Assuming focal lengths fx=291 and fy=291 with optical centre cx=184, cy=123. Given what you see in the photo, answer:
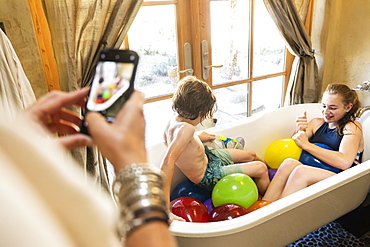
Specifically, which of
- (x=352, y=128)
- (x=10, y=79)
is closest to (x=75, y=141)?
(x=10, y=79)

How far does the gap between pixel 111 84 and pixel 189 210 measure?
108cm

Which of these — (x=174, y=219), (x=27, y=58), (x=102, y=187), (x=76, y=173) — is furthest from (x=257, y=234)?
(x=27, y=58)

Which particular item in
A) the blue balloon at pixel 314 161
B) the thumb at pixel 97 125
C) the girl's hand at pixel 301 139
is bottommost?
the blue balloon at pixel 314 161

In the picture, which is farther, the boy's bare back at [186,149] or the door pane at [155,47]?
the door pane at [155,47]

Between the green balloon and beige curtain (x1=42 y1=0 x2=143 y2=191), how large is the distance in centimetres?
74

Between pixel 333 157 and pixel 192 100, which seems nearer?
pixel 192 100

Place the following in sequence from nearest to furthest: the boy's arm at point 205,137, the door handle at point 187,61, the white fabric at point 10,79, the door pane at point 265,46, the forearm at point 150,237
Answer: the forearm at point 150,237 < the white fabric at point 10,79 < the boy's arm at point 205,137 < the door handle at point 187,61 < the door pane at point 265,46

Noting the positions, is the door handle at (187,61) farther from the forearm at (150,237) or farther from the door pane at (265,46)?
the forearm at (150,237)

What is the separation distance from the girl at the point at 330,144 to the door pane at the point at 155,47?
1027 mm

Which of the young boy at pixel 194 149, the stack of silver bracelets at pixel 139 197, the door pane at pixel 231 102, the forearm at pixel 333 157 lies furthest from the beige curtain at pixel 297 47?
the stack of silver bracelets at pixel 139 197

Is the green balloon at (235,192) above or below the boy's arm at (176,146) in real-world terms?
below

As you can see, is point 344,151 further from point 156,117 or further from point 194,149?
point 156,117

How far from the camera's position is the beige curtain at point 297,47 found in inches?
93.1

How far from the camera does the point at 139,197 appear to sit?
0.41 meters
